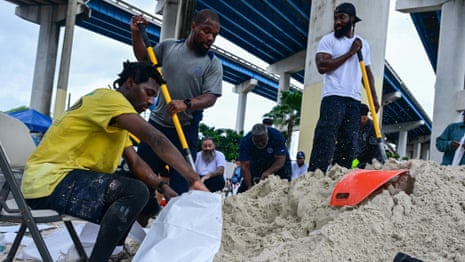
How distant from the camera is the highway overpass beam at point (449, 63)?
1424cm

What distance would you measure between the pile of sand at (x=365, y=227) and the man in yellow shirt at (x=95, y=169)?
0.57 m

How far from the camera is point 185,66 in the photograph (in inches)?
116

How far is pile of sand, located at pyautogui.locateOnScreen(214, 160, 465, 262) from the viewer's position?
184cm

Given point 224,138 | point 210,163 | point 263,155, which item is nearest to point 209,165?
point 210,163

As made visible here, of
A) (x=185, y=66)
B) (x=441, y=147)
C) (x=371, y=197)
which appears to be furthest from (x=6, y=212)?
(x=441, y=147)

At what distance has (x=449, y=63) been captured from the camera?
1485cm

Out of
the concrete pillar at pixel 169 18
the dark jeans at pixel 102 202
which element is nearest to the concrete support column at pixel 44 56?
the concrete pillar at pixel 169 18

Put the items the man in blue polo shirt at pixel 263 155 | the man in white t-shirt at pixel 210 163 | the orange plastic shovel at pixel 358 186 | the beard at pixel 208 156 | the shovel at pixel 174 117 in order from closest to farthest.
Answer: the orange plastic shovel at pixel 358 186 → the shovel at pixel 174 117 → the man in blue polo shirt at pixel 263 155 → the man in white t-shirt at pixel 210 163 → the beard at pixel 208 156

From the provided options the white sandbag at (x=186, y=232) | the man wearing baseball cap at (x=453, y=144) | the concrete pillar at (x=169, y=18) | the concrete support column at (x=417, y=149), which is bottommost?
the white sandbag at (x=186, y=232)

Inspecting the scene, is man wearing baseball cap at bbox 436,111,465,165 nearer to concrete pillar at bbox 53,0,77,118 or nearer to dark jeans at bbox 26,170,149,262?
dark jeans at bbox 26,170,149,262

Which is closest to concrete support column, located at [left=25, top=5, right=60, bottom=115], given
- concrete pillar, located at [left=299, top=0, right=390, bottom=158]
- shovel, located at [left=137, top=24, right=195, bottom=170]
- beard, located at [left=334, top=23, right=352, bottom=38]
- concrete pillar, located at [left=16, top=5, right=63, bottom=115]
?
concrete pillar, located at [left=16, top=5, right=63, bottom=115]

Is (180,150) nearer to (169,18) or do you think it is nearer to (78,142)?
(78,142)

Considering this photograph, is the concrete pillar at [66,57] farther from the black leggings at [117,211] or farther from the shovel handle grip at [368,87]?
the black leggings at [117,211]

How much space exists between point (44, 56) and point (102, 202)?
935 inches
